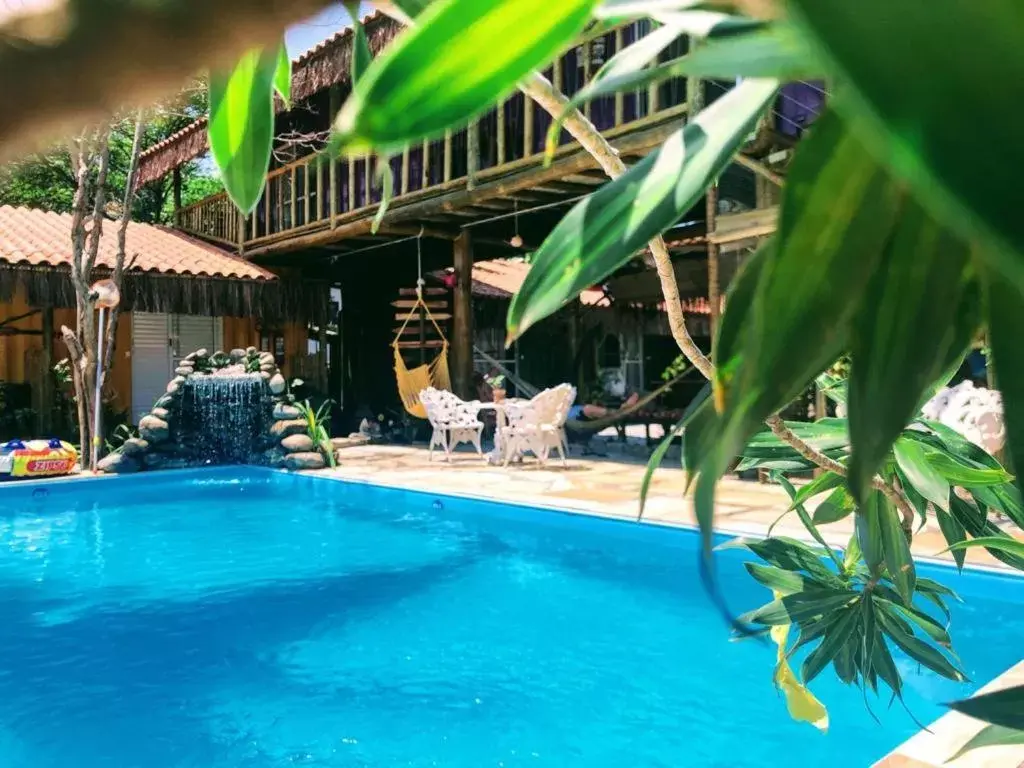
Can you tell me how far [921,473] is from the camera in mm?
965

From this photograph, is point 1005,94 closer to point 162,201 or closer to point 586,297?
point 586,297

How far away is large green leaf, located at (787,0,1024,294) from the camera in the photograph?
0.21m

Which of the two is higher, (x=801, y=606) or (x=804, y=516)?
(x=804, y=516)

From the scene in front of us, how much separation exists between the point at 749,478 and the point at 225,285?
318 inches

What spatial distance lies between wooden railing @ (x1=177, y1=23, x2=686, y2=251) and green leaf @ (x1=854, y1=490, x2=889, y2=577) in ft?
14.2

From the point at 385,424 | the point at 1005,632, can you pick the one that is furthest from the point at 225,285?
the point at 1005,632

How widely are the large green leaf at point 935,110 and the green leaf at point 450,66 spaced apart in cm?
11

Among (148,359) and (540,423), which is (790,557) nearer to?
(540,423)

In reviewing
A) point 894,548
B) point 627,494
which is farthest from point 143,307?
point 894,548

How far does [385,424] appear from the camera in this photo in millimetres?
13055

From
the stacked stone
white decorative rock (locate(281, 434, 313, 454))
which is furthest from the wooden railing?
white decorative rock (locate(281, 434, 313, 454))

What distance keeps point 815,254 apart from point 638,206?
8cm

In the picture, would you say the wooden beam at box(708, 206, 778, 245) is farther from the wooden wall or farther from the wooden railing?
the wooden wall

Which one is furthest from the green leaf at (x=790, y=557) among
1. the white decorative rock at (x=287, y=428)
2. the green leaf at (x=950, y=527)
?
the white decorative rock at (x=287, y=428)
